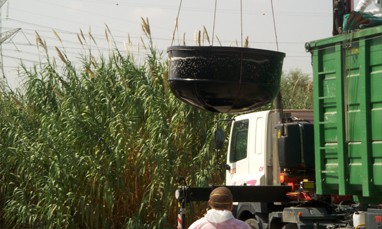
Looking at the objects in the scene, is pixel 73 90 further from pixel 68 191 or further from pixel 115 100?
pixel 68 191

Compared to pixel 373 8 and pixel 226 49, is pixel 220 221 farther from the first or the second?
pixel 373 8

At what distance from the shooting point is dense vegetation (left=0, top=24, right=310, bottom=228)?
14867 mm

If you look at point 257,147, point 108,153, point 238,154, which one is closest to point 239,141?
point 238,154

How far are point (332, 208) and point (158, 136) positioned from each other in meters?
5.17

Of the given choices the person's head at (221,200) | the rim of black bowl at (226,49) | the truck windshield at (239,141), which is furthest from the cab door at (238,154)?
the person's head at (221,200)

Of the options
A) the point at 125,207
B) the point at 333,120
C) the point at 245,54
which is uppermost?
the point at 245,54

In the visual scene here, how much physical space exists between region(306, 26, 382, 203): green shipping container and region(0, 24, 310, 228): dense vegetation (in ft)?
20.4

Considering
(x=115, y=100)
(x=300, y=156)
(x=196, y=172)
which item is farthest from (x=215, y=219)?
(x=115, y=100)

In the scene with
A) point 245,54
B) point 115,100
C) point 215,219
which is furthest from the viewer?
point 115,100

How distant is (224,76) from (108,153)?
671 cm

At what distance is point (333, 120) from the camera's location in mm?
8578

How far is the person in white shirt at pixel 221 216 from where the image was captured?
5609 mm

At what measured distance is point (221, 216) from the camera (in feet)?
18.4

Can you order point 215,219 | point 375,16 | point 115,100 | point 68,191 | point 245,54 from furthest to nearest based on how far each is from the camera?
point 115,100, point 68,191, point 245,54, point 375,16, point 215,219
